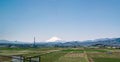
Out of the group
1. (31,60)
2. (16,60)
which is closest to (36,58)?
(31,60)

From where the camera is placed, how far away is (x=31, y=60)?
983 cm

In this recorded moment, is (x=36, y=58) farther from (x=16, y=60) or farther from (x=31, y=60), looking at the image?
(x=16, y=60)

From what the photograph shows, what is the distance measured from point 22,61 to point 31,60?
411mm

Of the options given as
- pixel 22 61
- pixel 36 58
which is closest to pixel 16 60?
pixel 22 61

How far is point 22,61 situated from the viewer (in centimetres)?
983

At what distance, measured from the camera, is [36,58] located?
966 cm

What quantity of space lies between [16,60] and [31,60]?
0.69 metres

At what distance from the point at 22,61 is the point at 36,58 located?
0.69 meters

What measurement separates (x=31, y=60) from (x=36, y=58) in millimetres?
320

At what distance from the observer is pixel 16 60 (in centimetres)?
988

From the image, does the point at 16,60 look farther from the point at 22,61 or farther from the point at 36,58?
the point at 36,58
